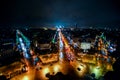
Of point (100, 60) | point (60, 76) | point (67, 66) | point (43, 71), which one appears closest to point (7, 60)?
point (43, 71)

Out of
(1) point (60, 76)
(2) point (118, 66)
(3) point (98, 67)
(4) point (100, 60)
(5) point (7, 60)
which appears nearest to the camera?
(2) point (118, 66)

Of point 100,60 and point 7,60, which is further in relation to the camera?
point 100,60

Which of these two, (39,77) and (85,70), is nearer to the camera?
(39,77)

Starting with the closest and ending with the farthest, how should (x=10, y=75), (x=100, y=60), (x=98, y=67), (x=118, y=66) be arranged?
(x=118, y=66)
(x=10, y=75)
(x=98, y=67)
(x=100, y=60)

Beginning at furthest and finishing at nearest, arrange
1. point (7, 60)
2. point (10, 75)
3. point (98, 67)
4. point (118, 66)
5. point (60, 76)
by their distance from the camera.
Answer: point (98, 67)
point (7, 60)
point (10, 75)
point (60, 76)
point (118, 66)

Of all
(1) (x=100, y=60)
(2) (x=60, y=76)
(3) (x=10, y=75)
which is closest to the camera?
(2) (x=60, y=76)

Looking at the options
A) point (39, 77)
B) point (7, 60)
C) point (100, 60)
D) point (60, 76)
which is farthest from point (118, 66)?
point (100, 60)

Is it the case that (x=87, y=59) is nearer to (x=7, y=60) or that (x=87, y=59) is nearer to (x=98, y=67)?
(x=98, y=67)

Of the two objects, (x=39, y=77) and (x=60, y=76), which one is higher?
(x=60, y=76)

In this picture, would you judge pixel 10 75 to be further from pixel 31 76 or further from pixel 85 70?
pixel 85 70
